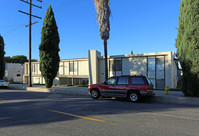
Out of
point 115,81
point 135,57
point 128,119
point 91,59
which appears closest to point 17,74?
point 91,59

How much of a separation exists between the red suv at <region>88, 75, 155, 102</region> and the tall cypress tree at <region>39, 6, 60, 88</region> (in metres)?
10.4

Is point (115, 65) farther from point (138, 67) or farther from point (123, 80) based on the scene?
point (123, 80)

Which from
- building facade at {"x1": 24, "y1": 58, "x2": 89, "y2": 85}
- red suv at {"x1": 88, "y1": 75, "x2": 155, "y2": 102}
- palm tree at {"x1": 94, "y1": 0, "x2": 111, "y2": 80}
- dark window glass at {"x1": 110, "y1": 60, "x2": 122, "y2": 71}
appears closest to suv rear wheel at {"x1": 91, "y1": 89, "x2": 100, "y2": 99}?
red suv at {"x1": 88, "y1": 75, "x2": 155, "y2": 102}

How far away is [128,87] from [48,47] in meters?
13.3

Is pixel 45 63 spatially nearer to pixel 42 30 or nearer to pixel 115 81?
pixel 42 30

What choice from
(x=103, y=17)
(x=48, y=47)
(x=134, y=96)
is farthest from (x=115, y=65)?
(x=134, y=96)

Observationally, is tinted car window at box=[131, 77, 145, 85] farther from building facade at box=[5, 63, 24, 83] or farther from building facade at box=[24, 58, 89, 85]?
building facade at box=[5, 63, 24, 83]

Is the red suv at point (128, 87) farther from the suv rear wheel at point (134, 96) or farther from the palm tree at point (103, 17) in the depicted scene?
the palm tree at point (103, 17)

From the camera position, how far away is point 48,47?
1903cm

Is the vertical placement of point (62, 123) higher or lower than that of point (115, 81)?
lower

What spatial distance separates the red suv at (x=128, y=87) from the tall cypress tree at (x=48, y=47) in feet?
34.1

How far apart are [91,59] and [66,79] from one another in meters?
12.2

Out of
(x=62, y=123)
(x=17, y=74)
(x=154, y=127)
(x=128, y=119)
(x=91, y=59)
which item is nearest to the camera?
(x=154, y=127)

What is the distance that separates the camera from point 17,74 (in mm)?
51531
